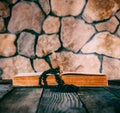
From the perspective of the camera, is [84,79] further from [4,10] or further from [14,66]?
[4,10]

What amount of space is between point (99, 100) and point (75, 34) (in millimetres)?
1483

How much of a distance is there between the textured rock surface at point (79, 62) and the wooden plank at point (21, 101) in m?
0.85

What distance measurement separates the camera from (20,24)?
132 inches

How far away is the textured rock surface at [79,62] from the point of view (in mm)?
3314

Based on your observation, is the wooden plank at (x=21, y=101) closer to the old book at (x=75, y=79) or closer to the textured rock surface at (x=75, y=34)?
the old book at (x=75, y=79)

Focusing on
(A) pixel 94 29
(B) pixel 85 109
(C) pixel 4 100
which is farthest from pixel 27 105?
(A) pixel 94 29

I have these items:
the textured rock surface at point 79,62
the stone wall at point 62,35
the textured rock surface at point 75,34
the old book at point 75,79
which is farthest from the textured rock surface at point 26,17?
the old book at point 75,79

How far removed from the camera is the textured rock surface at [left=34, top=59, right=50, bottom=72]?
3.34m

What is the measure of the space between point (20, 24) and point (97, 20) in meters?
1.15

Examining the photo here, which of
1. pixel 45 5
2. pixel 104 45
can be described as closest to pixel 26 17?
pixel 45 5

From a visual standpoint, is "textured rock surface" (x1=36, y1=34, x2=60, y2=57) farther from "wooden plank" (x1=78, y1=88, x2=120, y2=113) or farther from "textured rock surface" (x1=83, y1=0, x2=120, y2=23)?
"wooden plank" (x1=78, y1=88, x2=120, y2=113)

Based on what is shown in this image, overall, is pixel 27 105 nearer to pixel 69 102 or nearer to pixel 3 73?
pixel 69 102

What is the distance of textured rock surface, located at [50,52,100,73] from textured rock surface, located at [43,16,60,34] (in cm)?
39

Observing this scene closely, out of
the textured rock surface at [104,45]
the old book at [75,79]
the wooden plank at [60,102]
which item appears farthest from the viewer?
the textured rock surface at [104,45]
